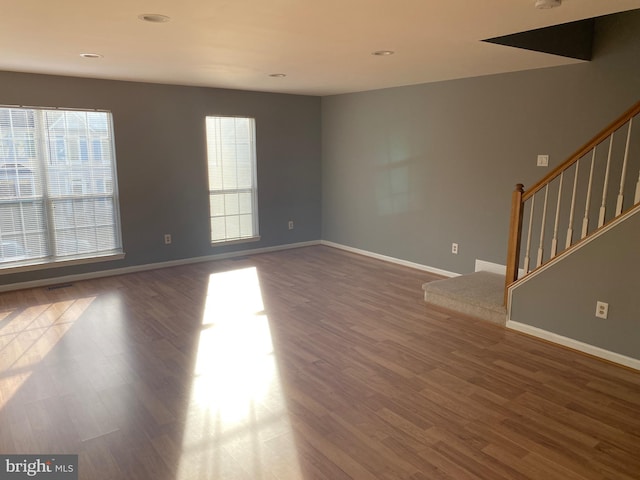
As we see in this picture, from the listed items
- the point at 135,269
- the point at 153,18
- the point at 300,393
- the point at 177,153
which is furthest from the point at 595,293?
the point at 135,269

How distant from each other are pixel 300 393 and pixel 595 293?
91.5 inches

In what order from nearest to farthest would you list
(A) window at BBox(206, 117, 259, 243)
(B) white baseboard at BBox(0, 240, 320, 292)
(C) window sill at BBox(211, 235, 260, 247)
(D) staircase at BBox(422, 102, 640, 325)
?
(D) staircase at BBox(422, 102, 640, 325)
(B) white baseboard at BBox(0, 240, 320, 292)
(A) window at BBox(206, 117, 259, 243)
(C) window sill at BBox(211, 235, 260, 247)

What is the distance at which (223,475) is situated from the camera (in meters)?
2.14

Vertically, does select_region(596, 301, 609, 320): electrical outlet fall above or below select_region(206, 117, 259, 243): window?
below

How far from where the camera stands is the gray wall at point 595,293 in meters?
3.15

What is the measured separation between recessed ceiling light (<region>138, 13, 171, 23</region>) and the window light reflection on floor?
2.35m

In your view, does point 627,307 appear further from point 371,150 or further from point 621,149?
point 371,150

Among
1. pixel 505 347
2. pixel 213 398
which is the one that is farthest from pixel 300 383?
pixel 505 347

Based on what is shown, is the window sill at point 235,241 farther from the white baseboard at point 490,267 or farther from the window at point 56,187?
the white baseboard at point 490,267

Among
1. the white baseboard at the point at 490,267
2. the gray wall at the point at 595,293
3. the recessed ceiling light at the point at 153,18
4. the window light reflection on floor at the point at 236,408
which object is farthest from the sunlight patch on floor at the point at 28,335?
the white baseboard at the point at 490,267

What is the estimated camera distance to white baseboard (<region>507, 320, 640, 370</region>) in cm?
322

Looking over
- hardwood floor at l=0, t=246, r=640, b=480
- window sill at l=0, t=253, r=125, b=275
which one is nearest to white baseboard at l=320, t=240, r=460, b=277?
hardwood floor at l=0, t=246, r=640, b=480

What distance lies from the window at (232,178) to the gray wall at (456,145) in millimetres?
1278

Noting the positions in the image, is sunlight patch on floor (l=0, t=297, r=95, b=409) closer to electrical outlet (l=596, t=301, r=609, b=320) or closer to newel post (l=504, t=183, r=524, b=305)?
newel post (l=504, t=183, r=524, b=305)
